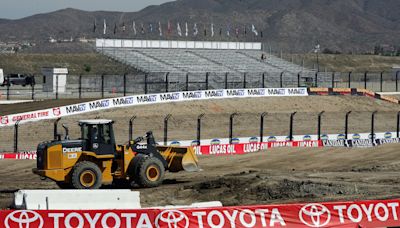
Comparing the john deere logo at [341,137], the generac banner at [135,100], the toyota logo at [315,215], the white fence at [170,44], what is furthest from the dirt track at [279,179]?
the white fence at [170,44]

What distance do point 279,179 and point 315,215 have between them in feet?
25.6

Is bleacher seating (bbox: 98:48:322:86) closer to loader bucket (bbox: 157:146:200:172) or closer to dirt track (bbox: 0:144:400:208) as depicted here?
dirt track (bbox: 0:144:400:208)

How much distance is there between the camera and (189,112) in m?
55.8

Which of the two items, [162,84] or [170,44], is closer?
[162,84]

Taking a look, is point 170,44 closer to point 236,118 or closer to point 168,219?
point 236,118

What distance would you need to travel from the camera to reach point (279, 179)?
2794 cm

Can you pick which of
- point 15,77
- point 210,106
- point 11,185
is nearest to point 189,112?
point 210,106

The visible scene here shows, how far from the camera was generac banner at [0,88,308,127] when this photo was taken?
48.6m

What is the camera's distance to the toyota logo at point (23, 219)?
60.6 ft

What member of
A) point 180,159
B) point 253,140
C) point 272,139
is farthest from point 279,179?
point 272,139

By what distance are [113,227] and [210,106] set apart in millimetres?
39069

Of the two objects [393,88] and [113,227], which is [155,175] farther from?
[393,88]

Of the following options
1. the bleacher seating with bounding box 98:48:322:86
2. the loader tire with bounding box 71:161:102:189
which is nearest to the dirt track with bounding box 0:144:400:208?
the loader tire with bounding box 71:161:102:189

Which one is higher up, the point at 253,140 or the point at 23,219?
the point at 23,219
